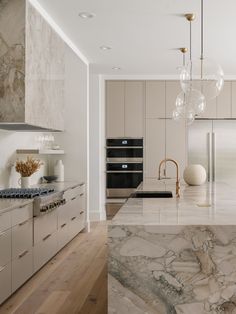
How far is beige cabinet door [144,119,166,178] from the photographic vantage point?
27.0 ft

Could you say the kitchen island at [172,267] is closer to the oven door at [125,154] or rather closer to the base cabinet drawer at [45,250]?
the base cabinet drawer at [45,250]

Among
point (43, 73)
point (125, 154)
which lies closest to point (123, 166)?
point (125, 154)

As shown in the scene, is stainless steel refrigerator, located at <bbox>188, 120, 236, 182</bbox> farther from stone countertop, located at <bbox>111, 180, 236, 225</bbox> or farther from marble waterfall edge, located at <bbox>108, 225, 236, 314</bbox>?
marble waterfall edge, located at <bbox>108, 225, 236, 314</bbox>

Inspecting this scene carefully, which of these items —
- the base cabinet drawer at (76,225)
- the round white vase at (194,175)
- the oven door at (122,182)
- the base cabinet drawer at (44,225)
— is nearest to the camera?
the base cabinet drawer at (44,225)

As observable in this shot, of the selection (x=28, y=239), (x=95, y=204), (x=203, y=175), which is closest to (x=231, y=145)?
(x=95, y=204)

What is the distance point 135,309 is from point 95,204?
5615 mm

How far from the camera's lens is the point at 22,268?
3816 millimetres

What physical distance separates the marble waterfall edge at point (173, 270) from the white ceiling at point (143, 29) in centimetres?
268

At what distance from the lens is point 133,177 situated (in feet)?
27.0

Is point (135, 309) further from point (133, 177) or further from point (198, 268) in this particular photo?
point (133, 177)

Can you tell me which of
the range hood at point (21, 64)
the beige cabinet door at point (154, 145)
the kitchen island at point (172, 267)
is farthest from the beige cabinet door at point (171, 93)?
the kitchen island at point (172, 267)

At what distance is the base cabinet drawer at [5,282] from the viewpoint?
332 cm

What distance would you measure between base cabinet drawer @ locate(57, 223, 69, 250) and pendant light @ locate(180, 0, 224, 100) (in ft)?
7.73

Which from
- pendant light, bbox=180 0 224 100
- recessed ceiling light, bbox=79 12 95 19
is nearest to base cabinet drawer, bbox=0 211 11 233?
pendant light, bbox=180 0 224 100
